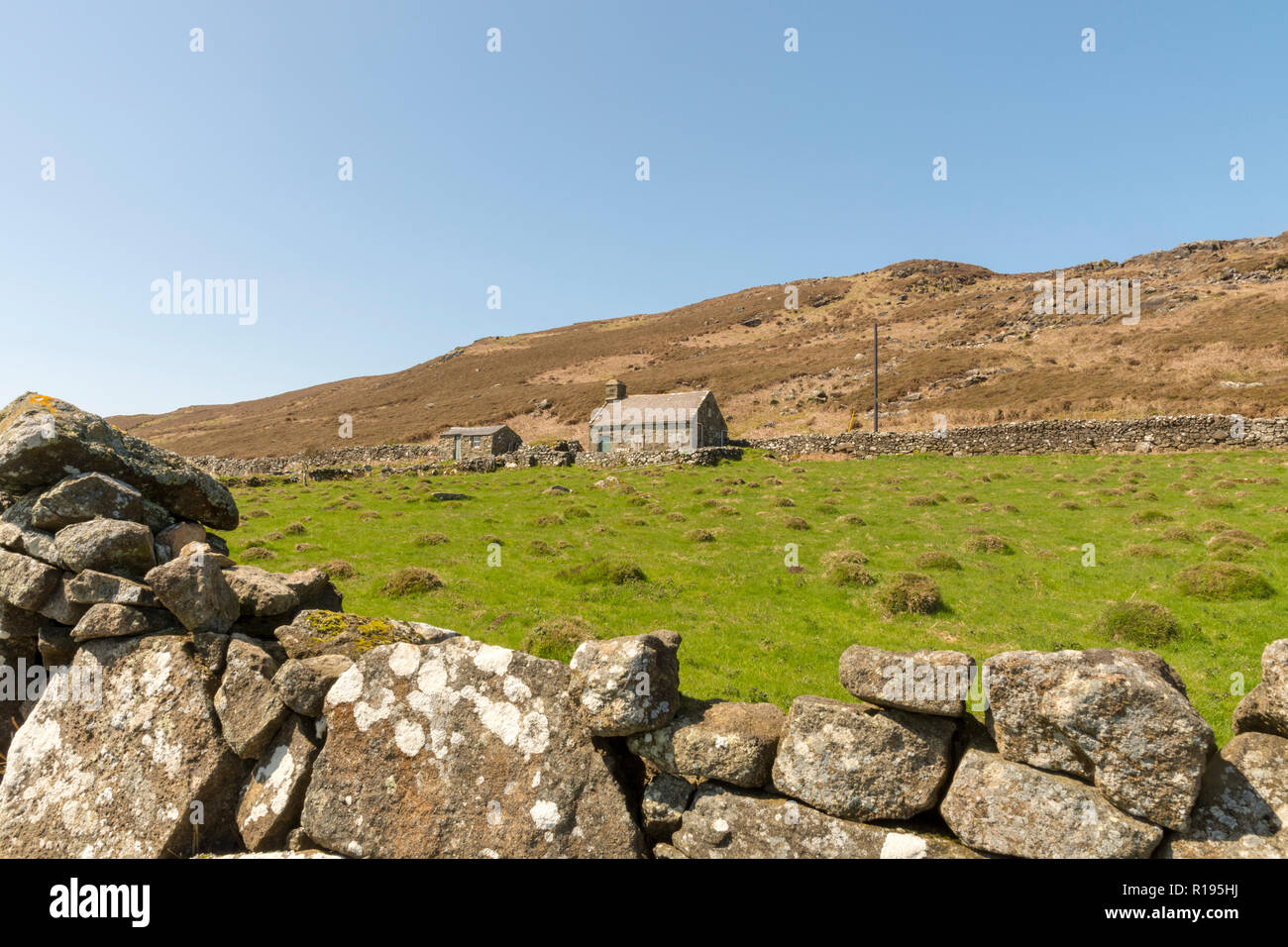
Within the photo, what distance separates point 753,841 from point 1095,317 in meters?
111

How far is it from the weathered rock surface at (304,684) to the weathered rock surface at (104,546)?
257cm

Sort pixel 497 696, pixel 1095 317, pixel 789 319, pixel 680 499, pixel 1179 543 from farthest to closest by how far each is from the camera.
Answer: pixel 789 319 < pixel 1095 317 < pixel 680 499 < pixel 1179 543 < pixel 497 696

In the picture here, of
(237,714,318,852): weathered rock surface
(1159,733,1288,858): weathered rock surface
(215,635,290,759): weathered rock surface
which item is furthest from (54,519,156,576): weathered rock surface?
(1159,733,1288,858): weathered rock surface

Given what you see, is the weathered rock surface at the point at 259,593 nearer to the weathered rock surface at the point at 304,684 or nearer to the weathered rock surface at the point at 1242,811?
the weathered rock surface at the point at 304,684

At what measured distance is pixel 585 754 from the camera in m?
5.47

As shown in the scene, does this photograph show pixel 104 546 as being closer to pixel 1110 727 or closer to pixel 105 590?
pixel 105 590

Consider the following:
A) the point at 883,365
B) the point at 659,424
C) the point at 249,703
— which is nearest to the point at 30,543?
the point at 249,703

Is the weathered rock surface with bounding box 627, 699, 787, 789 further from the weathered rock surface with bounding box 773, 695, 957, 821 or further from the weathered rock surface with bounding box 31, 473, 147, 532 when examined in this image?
the weathered rock surface with bounding box 31, 473, 147, 532

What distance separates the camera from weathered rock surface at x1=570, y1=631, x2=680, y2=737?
516 cm

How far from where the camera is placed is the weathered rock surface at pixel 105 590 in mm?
6488

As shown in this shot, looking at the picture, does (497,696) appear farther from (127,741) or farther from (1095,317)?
(1095,317)

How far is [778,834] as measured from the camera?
196 inches
